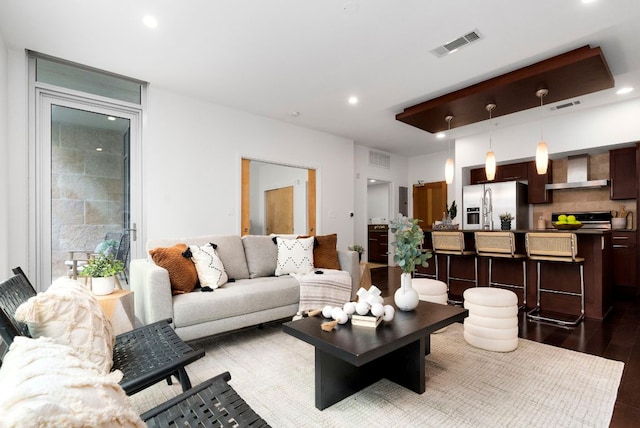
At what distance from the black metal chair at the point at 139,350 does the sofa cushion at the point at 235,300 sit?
55cm

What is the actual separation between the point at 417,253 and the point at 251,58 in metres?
2.65

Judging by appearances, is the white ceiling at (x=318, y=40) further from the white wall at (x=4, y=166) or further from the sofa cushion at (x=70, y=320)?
the sofa cushion at (x=70, y=320)

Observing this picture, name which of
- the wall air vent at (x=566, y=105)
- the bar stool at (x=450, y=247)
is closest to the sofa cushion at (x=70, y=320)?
the bar stool at (x=450, y=247)

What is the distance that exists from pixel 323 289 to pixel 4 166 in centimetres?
331

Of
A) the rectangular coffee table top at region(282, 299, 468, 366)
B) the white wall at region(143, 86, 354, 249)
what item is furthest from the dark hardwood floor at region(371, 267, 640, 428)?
the white wall at region(143, 86, 354, 249)

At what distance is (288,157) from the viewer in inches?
214

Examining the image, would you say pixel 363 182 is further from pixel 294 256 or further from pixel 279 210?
pixel 294 256

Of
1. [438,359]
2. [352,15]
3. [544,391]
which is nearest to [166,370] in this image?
[438,359]

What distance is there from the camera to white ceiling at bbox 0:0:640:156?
8.29 ft

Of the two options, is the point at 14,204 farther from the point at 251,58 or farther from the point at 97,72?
the point at 251,58

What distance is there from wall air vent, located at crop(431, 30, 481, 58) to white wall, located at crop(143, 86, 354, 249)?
9.51 feet

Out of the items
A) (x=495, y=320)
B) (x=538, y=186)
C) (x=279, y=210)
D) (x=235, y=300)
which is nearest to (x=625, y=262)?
(x=538, y=186)

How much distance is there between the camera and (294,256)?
3.51 meters

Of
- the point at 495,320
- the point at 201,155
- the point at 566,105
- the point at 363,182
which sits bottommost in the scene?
the point at 495,320
